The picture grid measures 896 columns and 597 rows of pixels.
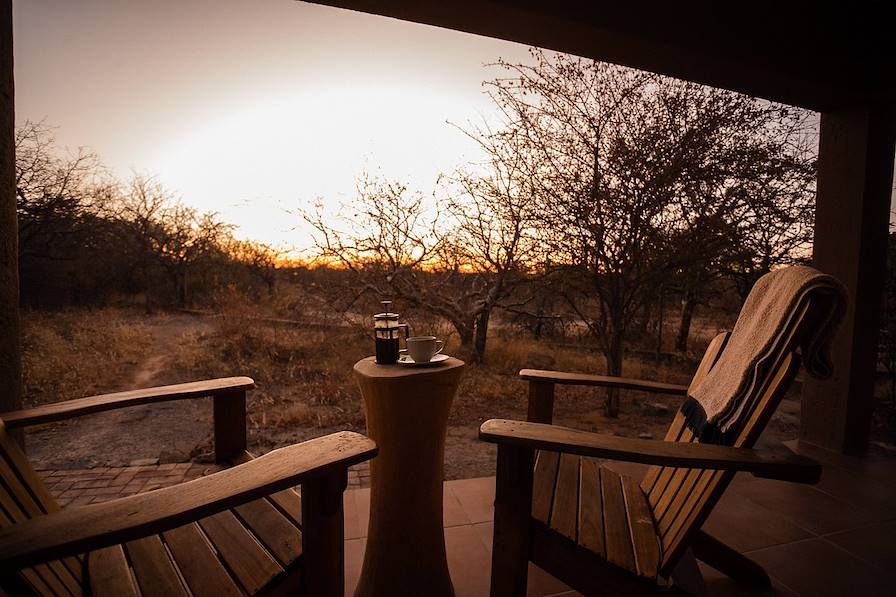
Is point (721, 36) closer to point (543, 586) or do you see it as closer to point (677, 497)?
point (677, 497)

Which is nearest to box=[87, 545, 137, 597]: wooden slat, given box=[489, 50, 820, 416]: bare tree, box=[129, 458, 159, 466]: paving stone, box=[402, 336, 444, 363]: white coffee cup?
box=[402, 336, 444, 363]: white coffee cup

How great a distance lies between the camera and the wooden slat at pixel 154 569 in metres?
0.94

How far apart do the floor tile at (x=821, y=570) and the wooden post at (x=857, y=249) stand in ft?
4.41

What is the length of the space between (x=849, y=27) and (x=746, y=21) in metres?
0.76

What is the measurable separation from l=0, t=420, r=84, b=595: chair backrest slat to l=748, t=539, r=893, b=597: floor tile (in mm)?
2207

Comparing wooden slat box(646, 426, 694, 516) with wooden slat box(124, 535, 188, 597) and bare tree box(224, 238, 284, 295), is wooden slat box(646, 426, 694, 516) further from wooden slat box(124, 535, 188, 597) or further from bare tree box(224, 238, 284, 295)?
bare tree box(224, 238, 284, 295)

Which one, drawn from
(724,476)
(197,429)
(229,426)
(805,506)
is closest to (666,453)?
(724,476)

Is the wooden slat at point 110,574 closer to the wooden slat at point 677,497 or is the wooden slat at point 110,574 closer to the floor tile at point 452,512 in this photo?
the floor tile at point 452,512

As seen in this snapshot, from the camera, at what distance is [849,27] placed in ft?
8.01

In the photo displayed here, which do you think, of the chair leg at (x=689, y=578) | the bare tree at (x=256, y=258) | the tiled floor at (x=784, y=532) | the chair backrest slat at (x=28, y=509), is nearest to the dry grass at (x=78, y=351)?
the bare tree at (x=256, y=258)

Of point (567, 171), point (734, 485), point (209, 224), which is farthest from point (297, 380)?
point (734, 485)

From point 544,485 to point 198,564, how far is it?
38.6 inches

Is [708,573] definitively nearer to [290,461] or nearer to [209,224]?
[290,461]

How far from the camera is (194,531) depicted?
3.77ft
